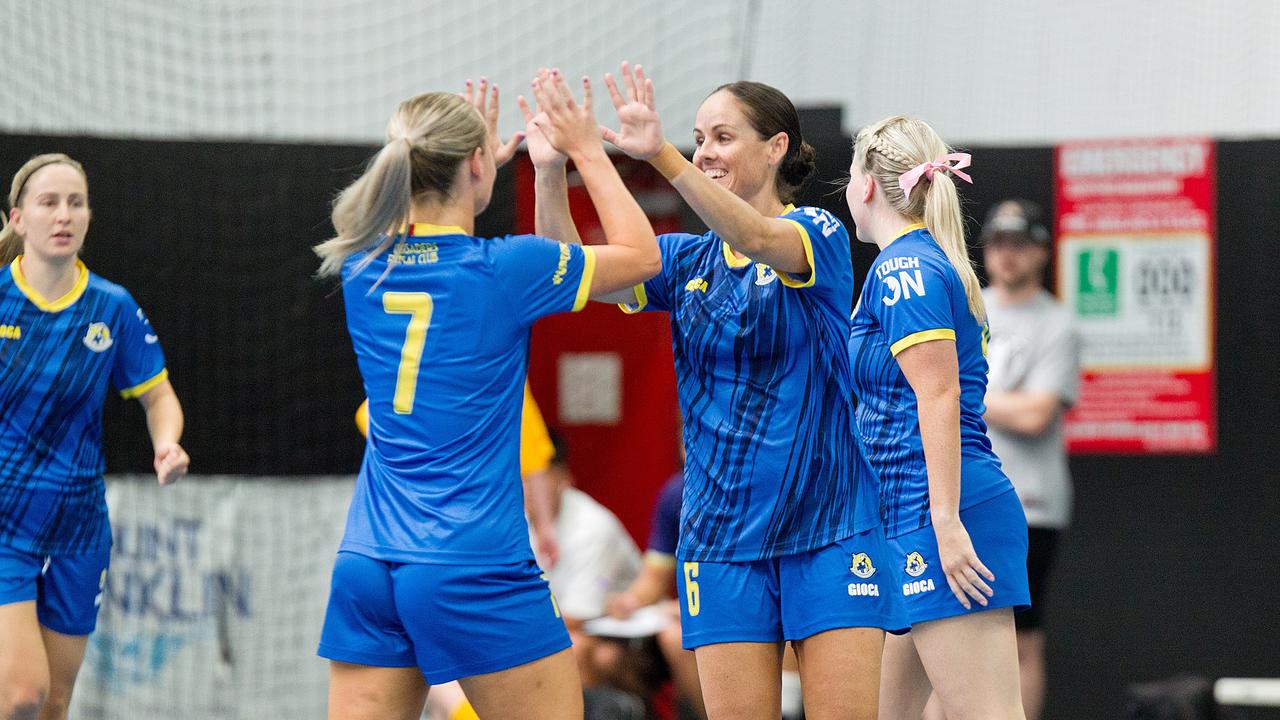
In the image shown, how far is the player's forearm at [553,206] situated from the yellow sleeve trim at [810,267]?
507 mm

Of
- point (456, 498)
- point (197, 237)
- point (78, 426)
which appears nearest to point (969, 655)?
point (456, 498)

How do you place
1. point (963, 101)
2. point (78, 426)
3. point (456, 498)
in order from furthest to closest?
point (963, 101) → point (78, 426) → point (456, 498)

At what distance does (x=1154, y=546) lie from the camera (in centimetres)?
674

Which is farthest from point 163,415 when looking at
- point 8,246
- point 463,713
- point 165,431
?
point 463,713

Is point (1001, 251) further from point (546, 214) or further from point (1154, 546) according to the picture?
point (546, 214)

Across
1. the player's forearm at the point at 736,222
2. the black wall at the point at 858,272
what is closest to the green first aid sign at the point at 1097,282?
the black wall at the point at 858,272

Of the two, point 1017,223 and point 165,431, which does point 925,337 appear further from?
point 1017,223

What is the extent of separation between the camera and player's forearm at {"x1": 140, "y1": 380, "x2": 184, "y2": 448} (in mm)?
4551

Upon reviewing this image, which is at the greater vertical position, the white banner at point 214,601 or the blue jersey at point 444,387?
the blue jersey at point 444,387

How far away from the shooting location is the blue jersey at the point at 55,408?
441 cm

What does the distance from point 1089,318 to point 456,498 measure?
467cm

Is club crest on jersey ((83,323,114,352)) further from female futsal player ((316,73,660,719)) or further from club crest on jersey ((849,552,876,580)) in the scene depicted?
club crest on jersey ((849,552,876,580))

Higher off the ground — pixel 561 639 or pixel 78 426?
pixel 78 426

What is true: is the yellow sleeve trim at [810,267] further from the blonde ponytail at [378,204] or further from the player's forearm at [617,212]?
the blonde ponytail at [378,204]
